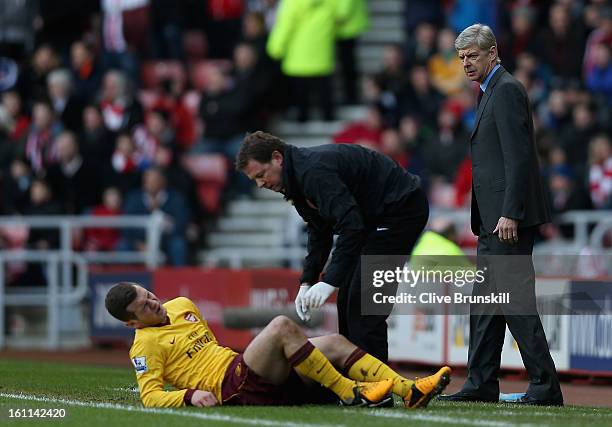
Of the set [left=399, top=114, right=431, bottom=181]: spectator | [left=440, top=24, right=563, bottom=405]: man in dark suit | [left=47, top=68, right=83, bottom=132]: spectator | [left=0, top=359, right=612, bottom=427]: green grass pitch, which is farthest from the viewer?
[left=47, top=68, right=83, bottom=132]: spectator

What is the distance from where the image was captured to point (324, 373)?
28.8 feet

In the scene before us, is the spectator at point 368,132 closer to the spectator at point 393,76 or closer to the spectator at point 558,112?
the spectator at point 393,76

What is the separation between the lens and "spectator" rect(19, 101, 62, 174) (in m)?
20.4

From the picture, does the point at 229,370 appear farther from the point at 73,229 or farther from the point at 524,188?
the point at 73,229

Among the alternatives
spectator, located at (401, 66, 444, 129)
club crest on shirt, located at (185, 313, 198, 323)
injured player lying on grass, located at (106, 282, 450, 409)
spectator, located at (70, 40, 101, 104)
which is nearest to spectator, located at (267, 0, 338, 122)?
spectator, located at (401, 66, 444, 129)

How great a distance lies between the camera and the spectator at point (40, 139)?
20.4m

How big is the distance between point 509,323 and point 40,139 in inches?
481

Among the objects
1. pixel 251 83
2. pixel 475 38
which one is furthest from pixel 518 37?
pixel 475 38

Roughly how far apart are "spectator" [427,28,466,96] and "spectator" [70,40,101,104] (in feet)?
16.9

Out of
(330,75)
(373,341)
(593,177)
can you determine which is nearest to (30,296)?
(330,75)

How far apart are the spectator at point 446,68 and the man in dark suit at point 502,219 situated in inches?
366

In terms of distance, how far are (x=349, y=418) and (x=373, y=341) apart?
1.19 metres

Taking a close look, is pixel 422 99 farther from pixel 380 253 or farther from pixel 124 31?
pixel 380 253

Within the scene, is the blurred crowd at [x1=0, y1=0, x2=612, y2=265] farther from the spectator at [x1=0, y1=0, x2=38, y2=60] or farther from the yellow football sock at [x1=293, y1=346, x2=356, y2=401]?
the yellow football sock at [x1=293, y1=346, x2=356, y2=401]
